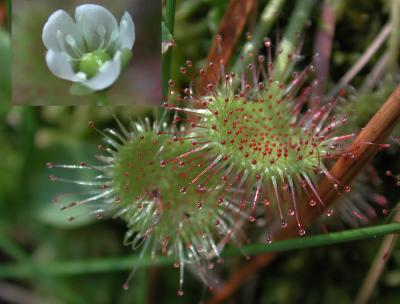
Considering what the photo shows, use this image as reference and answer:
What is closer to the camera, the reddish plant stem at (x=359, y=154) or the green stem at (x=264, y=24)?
the reddish plant stem at (x=359, y=154)

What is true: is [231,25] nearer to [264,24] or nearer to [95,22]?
[264,24]

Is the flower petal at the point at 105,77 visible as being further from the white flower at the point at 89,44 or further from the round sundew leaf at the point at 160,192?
the round sundew leaf at the point at 160,192

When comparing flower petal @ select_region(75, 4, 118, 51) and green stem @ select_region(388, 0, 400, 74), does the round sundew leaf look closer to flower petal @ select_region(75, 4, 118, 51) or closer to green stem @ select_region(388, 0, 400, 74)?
flower petal @ select_region(75, 4, 118, 51)

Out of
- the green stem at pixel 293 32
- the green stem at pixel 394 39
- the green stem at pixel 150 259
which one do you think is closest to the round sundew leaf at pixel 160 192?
the green stem at pixel 150 259

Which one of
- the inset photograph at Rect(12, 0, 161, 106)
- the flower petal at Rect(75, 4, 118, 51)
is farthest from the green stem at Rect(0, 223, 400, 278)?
the flower petal at Rect(75, 4, 118, 51)

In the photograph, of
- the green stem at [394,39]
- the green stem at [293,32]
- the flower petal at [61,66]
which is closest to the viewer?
the flower petal at [61,66]

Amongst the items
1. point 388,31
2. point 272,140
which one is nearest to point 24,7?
point 272,140

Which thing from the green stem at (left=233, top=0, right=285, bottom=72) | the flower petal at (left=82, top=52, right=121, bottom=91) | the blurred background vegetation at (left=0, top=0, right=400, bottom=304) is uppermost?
the green stem at (left=233, top=0, right=285, bottom=72)

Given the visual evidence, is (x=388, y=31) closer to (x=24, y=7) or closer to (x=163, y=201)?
(x=163, y=201)
